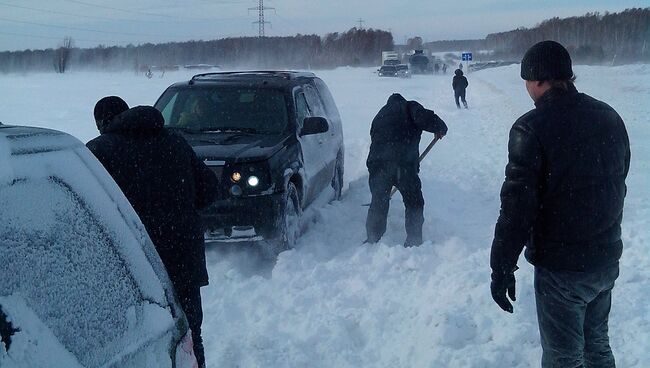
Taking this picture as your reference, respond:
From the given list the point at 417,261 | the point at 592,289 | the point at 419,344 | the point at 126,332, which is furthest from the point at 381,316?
the point at 126,332

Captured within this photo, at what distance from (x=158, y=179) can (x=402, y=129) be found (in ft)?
11.5

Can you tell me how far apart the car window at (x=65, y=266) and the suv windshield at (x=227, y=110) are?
5020mm

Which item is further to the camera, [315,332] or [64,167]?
[315,332]

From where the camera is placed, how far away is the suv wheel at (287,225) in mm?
6023

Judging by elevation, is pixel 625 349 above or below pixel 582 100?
below

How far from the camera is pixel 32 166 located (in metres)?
1.65

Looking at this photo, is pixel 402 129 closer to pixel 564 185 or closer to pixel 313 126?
pixel 313 126

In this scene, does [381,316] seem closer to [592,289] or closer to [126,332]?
[592,289]

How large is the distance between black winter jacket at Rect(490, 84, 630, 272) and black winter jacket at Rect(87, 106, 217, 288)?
5.36 ft

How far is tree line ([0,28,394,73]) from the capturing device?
84.7 m

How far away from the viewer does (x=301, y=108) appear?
7.31 metres

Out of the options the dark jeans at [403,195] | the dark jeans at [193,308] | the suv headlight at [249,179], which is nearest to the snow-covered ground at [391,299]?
the dark jeans at [403,195]

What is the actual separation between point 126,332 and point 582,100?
2.13 metres

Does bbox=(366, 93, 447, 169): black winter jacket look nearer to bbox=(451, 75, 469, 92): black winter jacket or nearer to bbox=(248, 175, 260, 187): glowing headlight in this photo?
bbox=(248, 175, 260, 187): glowing headlight
